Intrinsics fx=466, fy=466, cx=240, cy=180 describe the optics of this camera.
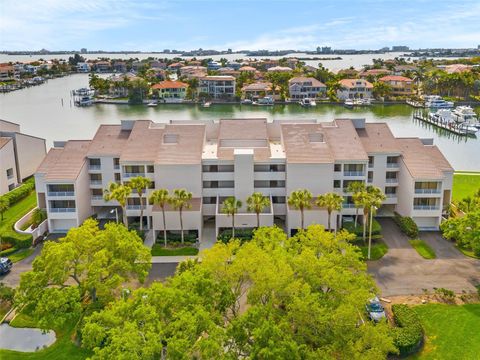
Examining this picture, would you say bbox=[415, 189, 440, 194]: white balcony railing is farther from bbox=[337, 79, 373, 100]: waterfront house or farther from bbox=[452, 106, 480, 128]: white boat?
bbox=[337, 79, 373, 100]: waterfront house

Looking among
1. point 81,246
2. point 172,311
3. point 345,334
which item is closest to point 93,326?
point 172,311

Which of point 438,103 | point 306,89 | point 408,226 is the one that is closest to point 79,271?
point 408,226

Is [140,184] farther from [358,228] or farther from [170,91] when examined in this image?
[170,91]

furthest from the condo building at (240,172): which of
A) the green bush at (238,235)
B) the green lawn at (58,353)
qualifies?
the green lawn at (58,353)

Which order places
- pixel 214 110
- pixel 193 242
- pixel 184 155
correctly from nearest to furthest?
pixel 193 242
pixel 184 155
pixel 214 110

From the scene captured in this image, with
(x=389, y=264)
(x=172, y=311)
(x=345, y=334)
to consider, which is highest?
(x=172, y=311)

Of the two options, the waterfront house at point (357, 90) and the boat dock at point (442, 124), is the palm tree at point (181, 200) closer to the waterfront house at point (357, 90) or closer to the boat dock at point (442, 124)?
the boat dock at point (442, 124)

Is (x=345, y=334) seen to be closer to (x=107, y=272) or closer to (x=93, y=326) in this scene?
(x=93, y=326)

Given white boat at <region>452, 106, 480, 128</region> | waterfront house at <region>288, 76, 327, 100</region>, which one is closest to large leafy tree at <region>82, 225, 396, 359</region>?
white boat at <region>452, 106, 480, 128</region>
